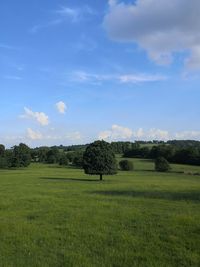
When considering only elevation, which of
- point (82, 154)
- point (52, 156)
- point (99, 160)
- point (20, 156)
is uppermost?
point (52, 156)

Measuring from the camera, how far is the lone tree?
6850 cm

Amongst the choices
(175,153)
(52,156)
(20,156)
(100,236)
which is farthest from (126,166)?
(100,236)

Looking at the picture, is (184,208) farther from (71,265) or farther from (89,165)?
(89,165)

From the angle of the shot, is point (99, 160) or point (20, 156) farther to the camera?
point (20, 156)

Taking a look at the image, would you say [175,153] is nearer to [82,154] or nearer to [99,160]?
[82,154]

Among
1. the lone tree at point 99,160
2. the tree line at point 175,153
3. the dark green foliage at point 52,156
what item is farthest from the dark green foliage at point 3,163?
the lone tree at point 99,160

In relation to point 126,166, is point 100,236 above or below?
below

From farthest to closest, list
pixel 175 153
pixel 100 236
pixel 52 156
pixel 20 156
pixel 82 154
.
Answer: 1. pixel 52 156
2. pixel 175 153
3. pixel 20 156
4. pixel 82 154
5. pixel 100 236

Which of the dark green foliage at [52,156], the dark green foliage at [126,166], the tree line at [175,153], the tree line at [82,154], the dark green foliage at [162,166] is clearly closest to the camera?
the dark green foliage at [162,166]

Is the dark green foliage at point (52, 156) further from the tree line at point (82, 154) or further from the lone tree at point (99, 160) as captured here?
the lone tree at point (99, 160)

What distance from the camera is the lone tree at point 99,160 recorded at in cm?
6850

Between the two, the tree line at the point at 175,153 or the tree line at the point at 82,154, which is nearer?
the tree line at the point at 82,154

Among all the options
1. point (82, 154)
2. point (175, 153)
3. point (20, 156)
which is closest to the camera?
point (82, 154)

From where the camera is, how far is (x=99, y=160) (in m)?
68.2
